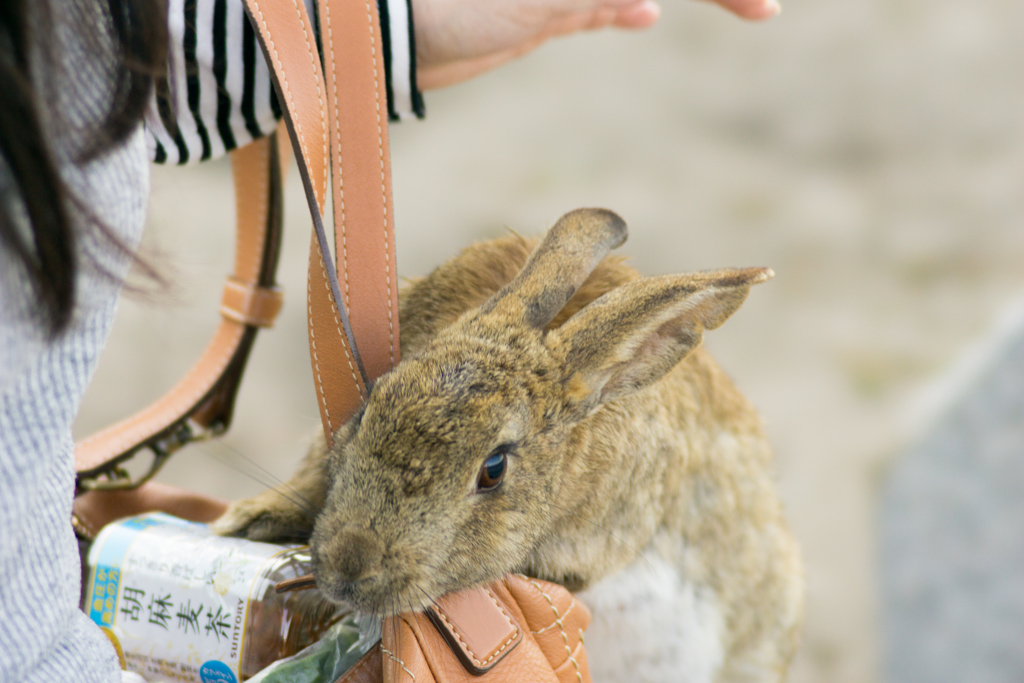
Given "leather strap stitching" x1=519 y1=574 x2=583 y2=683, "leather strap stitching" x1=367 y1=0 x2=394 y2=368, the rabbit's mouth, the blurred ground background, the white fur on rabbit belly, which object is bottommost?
the blurred ground background

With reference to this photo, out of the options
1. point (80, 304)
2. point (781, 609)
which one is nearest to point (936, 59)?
point (781, 609)

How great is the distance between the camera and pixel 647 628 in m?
1.31

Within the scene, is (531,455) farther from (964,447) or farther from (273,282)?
(964,447)

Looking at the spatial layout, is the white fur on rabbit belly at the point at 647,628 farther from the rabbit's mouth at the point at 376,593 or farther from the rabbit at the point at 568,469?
the rabbit's mouth at the point at 376,593

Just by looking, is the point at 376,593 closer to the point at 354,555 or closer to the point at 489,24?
the point at 354,555

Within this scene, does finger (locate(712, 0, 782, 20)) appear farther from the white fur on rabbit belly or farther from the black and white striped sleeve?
the white fur on rabbit belly

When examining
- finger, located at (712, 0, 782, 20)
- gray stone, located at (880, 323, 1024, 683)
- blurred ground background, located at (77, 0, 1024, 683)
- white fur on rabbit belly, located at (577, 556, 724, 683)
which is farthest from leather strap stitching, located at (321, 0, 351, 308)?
gray stone, located at (880, 323, 1024, 683)

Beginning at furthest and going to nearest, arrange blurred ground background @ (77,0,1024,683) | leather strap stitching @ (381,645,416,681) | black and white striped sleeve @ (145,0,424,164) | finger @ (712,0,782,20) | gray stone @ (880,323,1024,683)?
blurred ground background @ (77,0,1024,683), gray stone @ (880,323,1024,683), finger @ (712,0,782,20), black and white striped sleeve @ (145,0,424,164), leather strap stitching @ (381,645,416,681)

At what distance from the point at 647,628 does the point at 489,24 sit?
100 centimetres

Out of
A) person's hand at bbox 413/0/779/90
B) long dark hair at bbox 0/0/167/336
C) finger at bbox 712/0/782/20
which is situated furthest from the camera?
finger at bbox 712/0/782/20

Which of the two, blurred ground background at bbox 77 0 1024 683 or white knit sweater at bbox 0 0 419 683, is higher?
white knit sweater at bbox 0 0 419 683

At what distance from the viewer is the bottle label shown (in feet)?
3.55

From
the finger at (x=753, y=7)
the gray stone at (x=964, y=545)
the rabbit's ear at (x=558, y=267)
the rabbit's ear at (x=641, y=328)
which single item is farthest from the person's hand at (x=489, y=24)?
the gray stone at (x=964, y=545)

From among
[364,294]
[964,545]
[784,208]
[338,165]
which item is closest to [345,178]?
[338,165]
